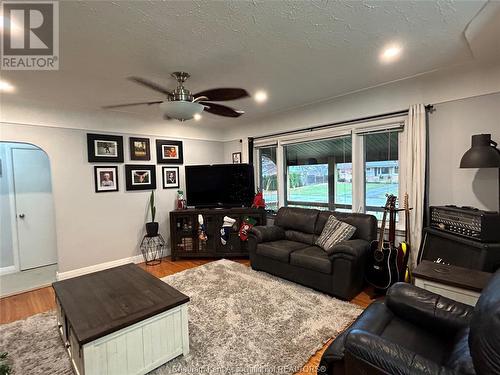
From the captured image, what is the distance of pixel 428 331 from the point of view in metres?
1.58

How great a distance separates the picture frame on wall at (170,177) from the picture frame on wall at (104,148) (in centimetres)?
80

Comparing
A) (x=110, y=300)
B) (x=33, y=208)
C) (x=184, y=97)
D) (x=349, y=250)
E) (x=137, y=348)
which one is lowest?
(x=137, y=348)

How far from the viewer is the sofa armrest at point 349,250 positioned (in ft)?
9.19

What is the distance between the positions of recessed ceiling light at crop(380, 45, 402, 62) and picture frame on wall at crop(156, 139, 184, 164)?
12.1 feet

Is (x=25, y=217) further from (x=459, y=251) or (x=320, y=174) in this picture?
(x=459, y=251)

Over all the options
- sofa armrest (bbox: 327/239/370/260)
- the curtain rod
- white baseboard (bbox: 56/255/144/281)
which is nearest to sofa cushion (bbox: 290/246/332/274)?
sofa armrest (bbox: 327/239/370/260)

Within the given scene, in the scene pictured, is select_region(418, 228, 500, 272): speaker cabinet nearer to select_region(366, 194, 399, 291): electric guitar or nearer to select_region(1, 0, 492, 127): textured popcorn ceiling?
select_region(366, 194, 399, 291): electric guitar

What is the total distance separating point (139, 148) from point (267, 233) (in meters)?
2.65

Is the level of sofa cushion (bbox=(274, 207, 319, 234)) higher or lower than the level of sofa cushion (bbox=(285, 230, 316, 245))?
higher

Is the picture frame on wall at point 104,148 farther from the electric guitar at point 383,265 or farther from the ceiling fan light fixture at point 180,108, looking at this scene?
the electric guitar at point 383,265

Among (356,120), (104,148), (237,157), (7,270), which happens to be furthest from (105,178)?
(356,120)

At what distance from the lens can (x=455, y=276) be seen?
1.98 m

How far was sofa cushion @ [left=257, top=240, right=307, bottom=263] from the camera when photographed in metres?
3.34

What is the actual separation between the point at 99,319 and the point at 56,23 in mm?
1987
